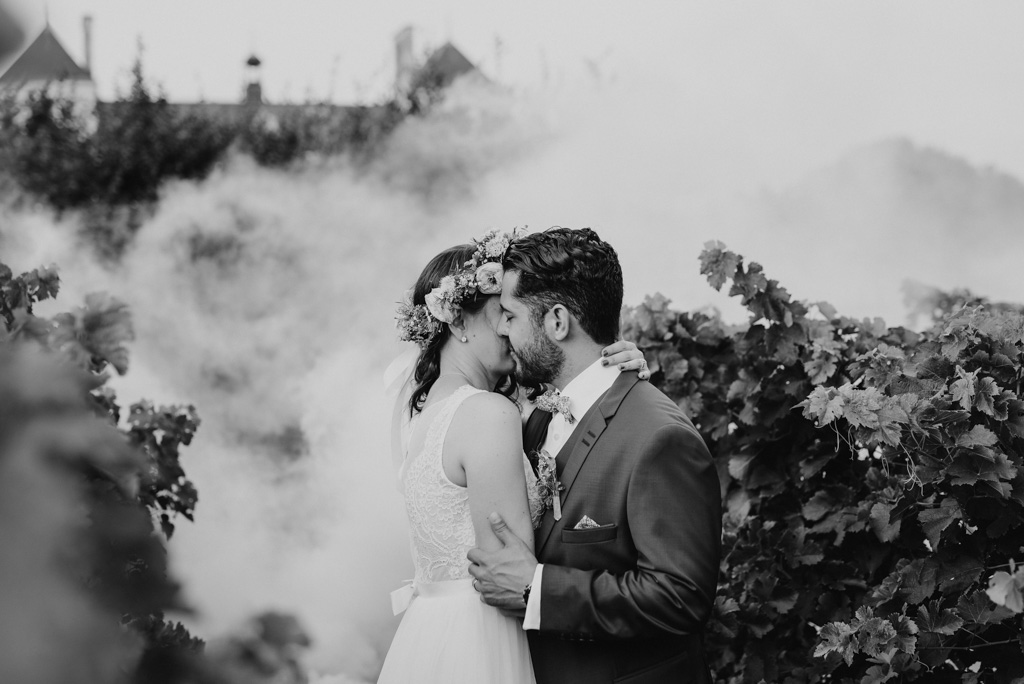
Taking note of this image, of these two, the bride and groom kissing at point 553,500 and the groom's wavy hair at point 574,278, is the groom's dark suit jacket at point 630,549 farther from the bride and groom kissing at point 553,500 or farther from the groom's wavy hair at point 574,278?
the groom's wavy hair at point 574,278

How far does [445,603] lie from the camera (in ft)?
9.18

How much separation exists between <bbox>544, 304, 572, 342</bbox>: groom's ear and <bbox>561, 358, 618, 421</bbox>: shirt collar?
13 cm

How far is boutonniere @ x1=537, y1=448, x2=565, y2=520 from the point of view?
2684mm

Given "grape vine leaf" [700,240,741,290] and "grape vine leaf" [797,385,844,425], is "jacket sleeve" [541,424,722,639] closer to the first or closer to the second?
"grape vine leaf" [797,385,844,425]

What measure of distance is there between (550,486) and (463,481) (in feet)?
0.85

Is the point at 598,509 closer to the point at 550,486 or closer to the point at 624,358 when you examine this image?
the point at 550,486

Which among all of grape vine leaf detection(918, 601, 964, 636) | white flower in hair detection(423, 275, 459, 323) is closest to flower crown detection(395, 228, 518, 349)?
white flower in hair detection(423, 275, 459, 323)

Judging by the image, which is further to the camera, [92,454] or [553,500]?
[92,454]

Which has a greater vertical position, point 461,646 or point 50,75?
point 50,75

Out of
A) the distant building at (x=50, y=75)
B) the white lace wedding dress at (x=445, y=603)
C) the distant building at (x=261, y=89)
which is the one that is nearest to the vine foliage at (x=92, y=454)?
the white lace wedding dress at (x=445, y=603)

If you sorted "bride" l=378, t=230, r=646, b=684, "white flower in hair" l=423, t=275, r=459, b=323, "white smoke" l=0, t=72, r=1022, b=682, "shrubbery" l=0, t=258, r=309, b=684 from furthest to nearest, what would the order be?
"white smoke" l=0, t=72, r=1022, b=682 → "shrubbery" l=0, t=258, r=309, b=684 → "white flower in hair" l=423, t=275, r=459, b=323 → "bride" l=378, t=230, r=646, b=684

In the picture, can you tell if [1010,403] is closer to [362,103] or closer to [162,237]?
[162,237]

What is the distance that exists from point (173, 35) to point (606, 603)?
8.58 meters

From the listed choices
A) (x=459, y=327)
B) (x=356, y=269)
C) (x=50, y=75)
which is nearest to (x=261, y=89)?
(x=50, y=75)
